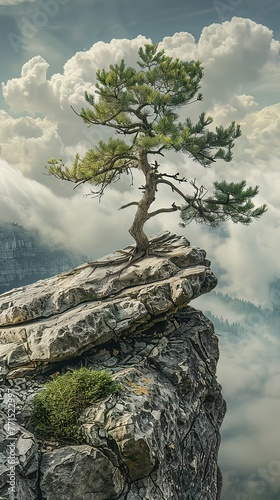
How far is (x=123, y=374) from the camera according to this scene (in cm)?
1154

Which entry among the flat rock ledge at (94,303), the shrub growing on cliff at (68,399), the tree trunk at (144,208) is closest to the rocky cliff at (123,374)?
the flat rock ledge at (94,303)

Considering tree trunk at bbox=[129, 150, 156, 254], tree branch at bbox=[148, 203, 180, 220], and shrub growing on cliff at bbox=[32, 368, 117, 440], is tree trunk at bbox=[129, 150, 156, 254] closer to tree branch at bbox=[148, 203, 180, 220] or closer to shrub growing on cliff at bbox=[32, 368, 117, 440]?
tree branch at bbox=[148, 203, 180, 220]

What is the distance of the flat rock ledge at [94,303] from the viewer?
40.0 ft

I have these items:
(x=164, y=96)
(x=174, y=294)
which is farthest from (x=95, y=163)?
(x=174, y=294)

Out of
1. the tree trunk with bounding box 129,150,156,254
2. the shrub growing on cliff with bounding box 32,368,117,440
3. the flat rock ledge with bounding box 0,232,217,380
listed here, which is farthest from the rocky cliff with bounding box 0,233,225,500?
the tree trunk with bounding box 129,150,156,254

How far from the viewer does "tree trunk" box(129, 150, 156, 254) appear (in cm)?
1636

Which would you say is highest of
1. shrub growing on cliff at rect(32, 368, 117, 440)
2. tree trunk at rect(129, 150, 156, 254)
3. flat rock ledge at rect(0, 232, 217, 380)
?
tree trunk at rect(129, 150, 156, 254)

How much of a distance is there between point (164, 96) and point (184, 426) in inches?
406

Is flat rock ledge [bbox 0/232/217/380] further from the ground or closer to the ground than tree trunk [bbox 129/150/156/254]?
closer to the ground

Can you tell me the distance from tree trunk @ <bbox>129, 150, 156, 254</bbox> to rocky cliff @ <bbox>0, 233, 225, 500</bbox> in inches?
26.2

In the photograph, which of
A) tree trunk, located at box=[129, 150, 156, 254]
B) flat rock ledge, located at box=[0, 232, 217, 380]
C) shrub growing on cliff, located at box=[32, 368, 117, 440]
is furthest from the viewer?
tree trunk, located at box=[129, 150, 156, 254]

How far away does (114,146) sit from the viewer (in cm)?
1562

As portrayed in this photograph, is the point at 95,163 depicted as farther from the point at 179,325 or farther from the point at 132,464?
the point at 132,464

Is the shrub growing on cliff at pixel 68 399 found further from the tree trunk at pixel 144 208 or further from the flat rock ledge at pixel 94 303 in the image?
the tree trunk at pixel 144 208
